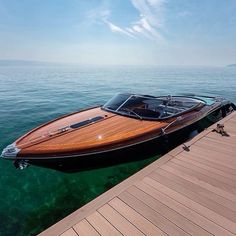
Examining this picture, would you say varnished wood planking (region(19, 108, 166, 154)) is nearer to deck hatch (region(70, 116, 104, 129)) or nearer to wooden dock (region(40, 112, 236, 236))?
deck hatch (region(70, 116, 104, 129))

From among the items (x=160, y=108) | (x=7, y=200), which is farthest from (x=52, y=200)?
(x=160, y=108)

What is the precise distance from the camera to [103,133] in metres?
5.93

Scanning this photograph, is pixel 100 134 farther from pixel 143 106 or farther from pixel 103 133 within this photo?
pixel 143 106

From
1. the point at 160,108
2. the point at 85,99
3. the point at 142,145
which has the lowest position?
the point at 85,99

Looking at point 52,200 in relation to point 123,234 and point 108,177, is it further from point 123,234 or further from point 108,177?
point 123,234

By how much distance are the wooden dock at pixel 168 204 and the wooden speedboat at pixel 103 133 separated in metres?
1.29

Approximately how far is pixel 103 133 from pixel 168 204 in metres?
2.94

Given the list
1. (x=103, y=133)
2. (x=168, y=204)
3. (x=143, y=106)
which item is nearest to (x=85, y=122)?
(x=103, y=133)

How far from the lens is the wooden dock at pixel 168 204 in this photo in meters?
2.96

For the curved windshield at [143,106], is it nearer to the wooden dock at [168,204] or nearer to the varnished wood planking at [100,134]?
the varnished wood planking at [100,134]

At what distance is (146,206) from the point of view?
3.41 meters

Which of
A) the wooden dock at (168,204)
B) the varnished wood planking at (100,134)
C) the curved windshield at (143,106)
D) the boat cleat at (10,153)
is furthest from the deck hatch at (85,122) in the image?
the wooden dock at (168,204)

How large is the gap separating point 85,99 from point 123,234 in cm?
1541

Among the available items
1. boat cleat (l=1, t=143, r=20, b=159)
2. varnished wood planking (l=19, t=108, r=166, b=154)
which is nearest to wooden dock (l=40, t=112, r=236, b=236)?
varnished wood planking (l=19, t=108, r=166, b=154)
